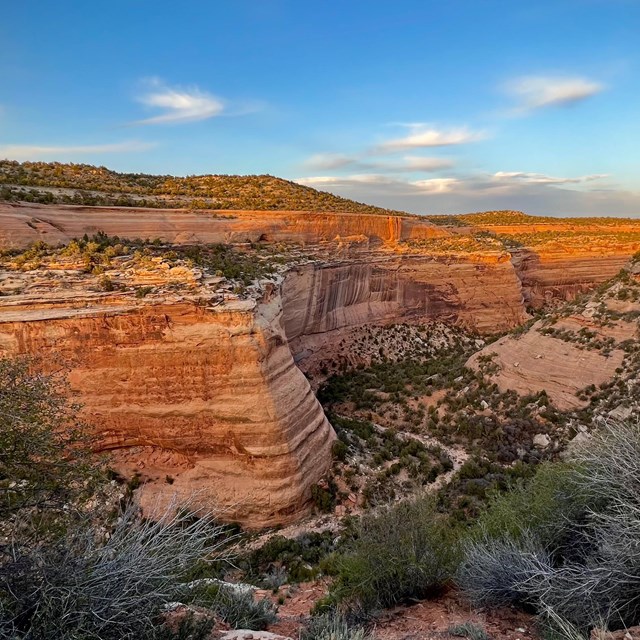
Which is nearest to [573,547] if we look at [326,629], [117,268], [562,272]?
[326,629]

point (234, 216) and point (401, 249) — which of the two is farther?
point (401, 249)

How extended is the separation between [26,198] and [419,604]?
16472mm

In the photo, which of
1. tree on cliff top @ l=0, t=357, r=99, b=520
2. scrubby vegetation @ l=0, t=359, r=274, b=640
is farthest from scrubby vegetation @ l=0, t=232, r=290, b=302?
scrubby vegetation @ l=0, t=359, r=274, b=640

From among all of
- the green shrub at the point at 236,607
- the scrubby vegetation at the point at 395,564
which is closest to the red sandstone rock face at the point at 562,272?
the scrubby vegetation at the point at 395,564

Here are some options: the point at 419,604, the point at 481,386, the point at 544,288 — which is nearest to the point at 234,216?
the point at 481,386

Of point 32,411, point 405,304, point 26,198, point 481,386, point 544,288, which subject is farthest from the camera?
point 544,288

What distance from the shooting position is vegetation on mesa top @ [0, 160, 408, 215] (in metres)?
17.2

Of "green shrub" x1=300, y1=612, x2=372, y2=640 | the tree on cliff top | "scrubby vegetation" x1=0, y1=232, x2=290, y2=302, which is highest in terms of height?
"scrubby vegetation" x1=0, y1=232, x2=290, y2=302

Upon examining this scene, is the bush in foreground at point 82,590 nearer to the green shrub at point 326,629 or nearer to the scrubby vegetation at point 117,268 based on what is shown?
the green shrub at point 326,629

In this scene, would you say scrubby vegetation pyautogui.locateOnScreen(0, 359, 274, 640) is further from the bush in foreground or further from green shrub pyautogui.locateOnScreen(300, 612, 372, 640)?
green shrub pyautogui.locateOnScreen(300, 612, 372, 640)

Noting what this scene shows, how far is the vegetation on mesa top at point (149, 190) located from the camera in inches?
679

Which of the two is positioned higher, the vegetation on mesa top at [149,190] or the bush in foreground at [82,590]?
the vegetation on mesa top at [149,190]

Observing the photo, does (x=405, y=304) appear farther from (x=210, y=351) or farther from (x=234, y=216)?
(x=210, y=351)

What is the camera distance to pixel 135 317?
11281 mm
